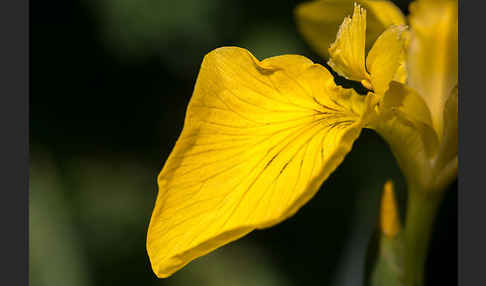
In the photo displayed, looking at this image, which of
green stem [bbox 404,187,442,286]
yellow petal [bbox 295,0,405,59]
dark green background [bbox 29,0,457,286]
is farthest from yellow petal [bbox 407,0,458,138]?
dark green background [bbox 29,0,457,286]

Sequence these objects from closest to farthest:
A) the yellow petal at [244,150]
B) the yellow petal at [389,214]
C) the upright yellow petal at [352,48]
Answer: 1. the yellow petal at [244,150]
2. the upright yellow petal at [352,48]
3. the yellow petal at [389,214]

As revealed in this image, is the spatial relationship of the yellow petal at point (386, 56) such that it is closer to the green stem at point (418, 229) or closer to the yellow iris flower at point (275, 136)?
the yellow iris flower at point (275, 136)

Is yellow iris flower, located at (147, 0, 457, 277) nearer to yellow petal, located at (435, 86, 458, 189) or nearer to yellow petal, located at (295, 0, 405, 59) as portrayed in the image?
yellow petal, located at (435, 86, 458, 189)

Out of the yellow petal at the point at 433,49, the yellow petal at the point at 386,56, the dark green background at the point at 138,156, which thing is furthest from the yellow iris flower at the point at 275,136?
the dark green background at the point at 138,156

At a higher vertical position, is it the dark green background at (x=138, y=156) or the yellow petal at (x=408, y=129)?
the yellow petal at (x=408, y=129)

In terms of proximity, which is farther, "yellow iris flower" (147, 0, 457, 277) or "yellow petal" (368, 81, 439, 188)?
"yellow petal" (368, 81, 439, 188)

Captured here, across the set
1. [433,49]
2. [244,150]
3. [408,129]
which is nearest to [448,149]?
[408,129]

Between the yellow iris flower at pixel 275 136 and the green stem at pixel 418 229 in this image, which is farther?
the green stem at pixel 418 229
